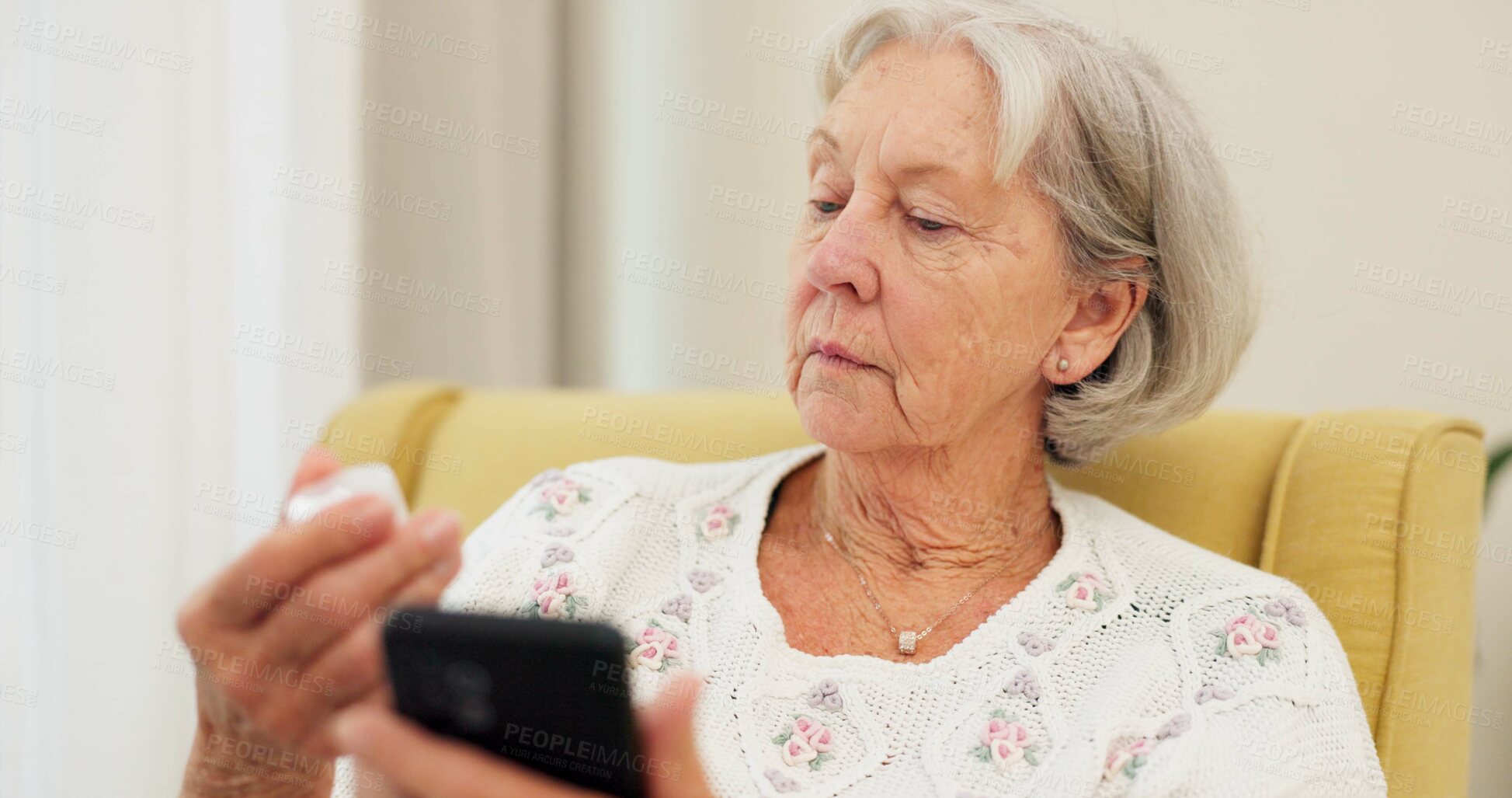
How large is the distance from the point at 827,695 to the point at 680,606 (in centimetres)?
17

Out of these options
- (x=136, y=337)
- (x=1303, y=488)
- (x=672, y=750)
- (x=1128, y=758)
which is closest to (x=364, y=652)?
(x=672, y=750)

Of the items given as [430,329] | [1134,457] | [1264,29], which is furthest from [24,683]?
[1264,29]

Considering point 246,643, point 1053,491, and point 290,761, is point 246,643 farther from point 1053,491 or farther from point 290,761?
point 1053,491

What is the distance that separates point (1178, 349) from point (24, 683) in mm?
1528

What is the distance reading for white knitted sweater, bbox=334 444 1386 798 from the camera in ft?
3.01

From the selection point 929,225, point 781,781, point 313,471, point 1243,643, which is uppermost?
point 929,225

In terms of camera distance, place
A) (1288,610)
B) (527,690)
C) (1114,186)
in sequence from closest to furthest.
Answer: (527,690) → (1288,610) → (1114,186)

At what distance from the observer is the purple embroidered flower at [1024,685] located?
3.22 feet

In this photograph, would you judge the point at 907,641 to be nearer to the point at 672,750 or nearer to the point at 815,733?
the point at 815,733

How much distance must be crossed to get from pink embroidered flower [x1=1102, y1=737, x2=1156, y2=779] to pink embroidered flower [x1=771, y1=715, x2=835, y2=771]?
0.23 m

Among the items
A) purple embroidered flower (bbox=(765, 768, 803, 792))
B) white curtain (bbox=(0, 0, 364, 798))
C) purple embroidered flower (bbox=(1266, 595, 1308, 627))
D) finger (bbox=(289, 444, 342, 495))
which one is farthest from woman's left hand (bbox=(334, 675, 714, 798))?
white curtain (bbox=(0, 0, 364, 798))

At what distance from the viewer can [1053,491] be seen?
1.23 metres

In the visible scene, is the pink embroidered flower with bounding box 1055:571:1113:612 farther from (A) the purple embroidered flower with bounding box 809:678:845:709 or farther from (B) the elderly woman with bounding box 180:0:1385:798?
(A) the purple embroidered flower with bounding box 809:678:845:709

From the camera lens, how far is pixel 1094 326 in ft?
3.87
